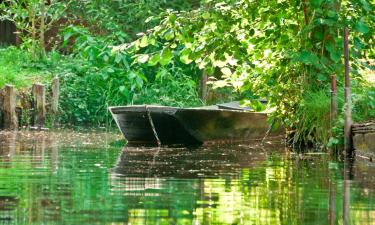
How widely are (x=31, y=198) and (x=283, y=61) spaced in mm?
7641

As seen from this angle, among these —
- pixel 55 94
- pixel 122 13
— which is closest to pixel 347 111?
pixel 55 94

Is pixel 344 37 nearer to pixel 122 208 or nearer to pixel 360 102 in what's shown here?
pixel 360 102

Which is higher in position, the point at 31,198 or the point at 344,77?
the point at 344,77

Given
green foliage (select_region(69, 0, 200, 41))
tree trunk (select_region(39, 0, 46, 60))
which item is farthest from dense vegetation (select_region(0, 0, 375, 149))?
tree trunk (select_region(39, 0, 46, 60))

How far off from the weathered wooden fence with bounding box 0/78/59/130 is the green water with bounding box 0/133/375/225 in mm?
5222

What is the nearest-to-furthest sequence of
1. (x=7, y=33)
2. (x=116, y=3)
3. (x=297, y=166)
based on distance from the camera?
(x=297, y=166)
(x=116, y=3)
(x=7, y=33)

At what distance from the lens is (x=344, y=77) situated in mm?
14234

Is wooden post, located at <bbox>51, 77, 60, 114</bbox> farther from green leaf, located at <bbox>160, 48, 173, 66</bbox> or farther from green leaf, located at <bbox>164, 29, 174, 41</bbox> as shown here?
green leaf, located at <bbox>164, 29, 174, 41</bbox>

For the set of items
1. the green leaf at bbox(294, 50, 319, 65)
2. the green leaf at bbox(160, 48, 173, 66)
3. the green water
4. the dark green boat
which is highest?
the green leaf at bbox(160, 48, 173, 66)

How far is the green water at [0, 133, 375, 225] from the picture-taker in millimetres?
7156

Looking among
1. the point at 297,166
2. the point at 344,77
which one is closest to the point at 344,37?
the point at 344,77

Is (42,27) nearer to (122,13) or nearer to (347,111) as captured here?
(122,13)

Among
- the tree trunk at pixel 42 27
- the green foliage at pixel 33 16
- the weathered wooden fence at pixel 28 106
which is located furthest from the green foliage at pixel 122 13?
the weathered wooden fence at pixel 28 106

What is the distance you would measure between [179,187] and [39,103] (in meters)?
11.8
